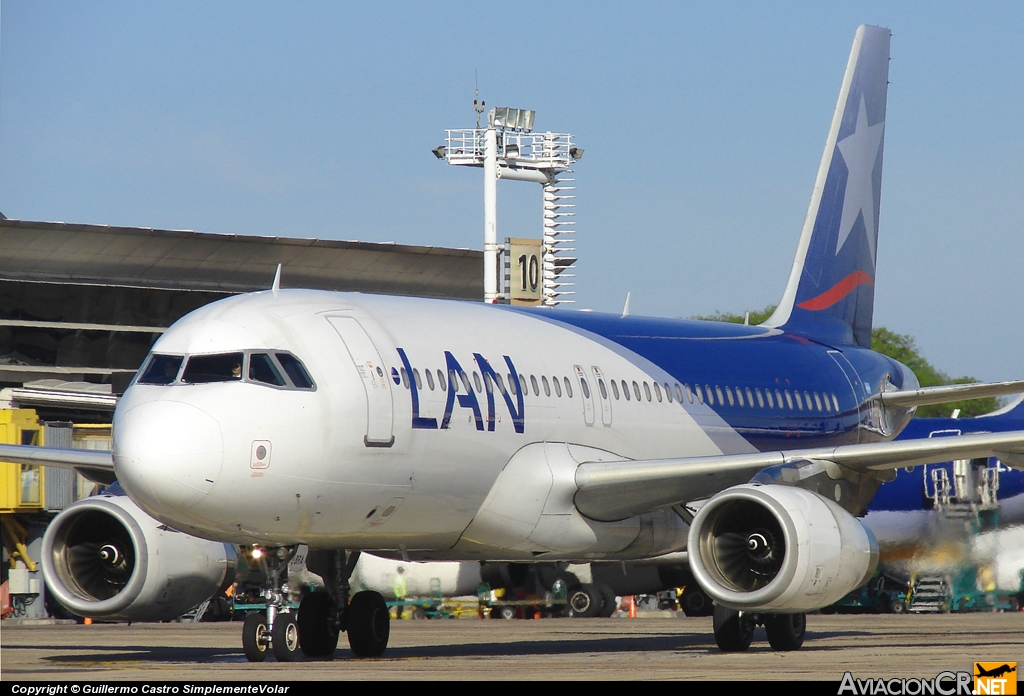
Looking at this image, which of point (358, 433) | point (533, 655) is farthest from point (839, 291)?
point (358, 433)

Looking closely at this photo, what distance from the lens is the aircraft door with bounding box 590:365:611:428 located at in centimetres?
1716

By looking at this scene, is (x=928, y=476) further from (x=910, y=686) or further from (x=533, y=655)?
(x=910, y=686)

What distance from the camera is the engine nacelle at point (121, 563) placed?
599 inches

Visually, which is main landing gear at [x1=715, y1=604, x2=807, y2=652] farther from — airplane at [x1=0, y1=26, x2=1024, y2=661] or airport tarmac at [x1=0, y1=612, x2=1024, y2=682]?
airport tarmac at [x1=0, y1=612, x2=1024, y2=682]

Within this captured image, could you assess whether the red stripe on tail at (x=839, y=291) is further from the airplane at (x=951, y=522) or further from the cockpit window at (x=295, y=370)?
the cockpit window at (x=295, y=370)

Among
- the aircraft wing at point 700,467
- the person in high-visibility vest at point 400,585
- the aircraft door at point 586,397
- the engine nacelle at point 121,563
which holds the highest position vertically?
the aircraft door at point 586,397

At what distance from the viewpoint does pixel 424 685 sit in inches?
430

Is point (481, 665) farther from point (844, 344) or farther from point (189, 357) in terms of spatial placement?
point (844, 344)

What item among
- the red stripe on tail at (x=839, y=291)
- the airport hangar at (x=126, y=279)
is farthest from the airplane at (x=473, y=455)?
Result: the airport hangar at (x=126, y=279)

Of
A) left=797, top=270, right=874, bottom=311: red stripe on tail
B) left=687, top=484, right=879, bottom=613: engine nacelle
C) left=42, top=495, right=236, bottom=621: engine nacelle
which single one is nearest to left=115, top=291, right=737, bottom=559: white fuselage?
left=687, top=484, right=879, bottom=613: engine nacelle

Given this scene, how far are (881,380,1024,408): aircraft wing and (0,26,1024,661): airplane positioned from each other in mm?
81

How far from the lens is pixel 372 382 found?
1416 centimetres

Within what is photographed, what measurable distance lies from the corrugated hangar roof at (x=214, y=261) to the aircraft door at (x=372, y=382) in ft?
108

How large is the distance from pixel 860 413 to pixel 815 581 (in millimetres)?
8020
